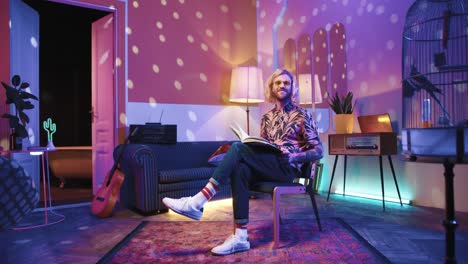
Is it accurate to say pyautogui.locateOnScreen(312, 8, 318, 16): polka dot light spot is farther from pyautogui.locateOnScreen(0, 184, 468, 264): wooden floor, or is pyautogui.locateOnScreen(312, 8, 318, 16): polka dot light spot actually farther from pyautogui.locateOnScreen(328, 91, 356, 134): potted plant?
pyautogui.locateOnScreen(0, 184, 468, 264): wooden floor

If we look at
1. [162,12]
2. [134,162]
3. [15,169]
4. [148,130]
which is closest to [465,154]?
[15,169]

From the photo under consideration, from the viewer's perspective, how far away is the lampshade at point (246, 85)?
4.44 m

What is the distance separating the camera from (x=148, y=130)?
3693mm

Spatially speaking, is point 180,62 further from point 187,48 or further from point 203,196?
point 203,196

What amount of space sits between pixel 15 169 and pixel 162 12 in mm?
3386

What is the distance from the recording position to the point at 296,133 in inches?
94.4

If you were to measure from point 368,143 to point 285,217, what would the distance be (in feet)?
3.56

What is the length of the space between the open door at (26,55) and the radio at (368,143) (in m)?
3.09

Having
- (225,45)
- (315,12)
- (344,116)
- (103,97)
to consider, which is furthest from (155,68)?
(344,116)

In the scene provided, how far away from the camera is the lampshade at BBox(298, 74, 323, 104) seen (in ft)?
14.4

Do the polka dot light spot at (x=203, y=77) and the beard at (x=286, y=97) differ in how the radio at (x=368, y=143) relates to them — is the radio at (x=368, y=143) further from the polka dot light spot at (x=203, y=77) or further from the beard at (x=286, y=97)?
the polka dot light spot at (x=203, y=77)

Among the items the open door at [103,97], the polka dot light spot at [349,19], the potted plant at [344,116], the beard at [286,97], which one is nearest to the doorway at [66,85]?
the open door at [103,97]

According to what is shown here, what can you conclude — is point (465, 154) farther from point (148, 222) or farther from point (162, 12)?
point (162, 12)

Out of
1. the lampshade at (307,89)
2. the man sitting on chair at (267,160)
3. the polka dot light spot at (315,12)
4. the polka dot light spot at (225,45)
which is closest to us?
the man sitting on chair at (267,160)
